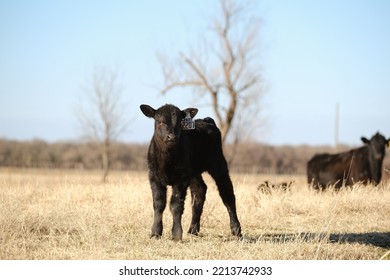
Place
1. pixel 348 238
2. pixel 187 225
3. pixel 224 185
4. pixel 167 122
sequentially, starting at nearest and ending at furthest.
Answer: pixel 167 122 < pixel 348 238 < pixel 224 185 < pixel 187 225

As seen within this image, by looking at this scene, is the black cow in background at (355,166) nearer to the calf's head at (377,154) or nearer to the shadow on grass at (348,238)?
the calf's head at (377,154)

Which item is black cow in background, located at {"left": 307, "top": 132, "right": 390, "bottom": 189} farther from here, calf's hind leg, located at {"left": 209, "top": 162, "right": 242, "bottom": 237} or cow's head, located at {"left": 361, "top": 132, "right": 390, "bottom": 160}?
calf's hind leg, located at {"left": 209, "top": 162, "right": 242, "bottom": 237}

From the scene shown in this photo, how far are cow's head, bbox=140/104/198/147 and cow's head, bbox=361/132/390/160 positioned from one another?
11.0m

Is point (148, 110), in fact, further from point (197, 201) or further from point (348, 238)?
point (348, 238)

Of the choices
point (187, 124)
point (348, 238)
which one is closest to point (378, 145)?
point (348, 238)

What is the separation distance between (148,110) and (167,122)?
550mm

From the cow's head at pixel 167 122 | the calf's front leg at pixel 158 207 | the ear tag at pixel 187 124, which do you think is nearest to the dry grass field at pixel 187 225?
the calf's front leg at pixel 158 207

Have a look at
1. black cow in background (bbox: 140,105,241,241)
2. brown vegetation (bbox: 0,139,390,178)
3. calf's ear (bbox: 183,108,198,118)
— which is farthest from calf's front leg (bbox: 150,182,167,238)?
brown vegetation (bbox: 0,139,390,178)

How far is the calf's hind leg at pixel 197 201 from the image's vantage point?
908cm

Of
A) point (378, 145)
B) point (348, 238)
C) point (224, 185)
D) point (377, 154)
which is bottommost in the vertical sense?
point (348, 238)

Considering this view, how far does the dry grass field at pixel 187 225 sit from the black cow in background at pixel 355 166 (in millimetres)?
4070

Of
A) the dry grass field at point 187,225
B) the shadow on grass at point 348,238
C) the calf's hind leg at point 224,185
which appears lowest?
the shadow on grass at point 348,238

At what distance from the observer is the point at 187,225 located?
32.0ft
